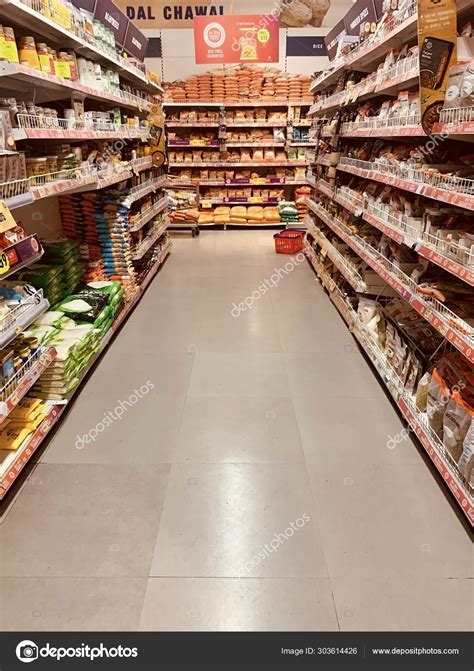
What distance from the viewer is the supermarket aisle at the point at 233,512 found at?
1612mm

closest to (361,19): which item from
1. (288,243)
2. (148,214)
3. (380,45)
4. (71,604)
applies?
(380,45)

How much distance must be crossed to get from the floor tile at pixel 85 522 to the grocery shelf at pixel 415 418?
4.33 ft

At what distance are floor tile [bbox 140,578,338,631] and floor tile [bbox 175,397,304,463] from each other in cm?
73

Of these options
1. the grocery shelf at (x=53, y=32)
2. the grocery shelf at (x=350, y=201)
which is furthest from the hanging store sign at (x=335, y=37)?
the grocery shelf at (x=53, y=32)

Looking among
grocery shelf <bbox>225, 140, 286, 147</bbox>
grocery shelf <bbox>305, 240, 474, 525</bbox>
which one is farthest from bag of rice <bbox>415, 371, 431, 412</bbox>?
grocery shelf <bbox>225, 140, 286, 147</bbox>

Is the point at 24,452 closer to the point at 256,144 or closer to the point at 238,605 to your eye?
the point at 238,605

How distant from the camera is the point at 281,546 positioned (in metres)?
1.86

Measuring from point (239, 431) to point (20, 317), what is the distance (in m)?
1.33

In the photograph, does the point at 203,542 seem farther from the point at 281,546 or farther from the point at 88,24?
the point at 88,24

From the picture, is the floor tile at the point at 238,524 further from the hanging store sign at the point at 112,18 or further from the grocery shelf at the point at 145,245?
the hanging store sign at the point at 112,18

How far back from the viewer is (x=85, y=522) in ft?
6.50
